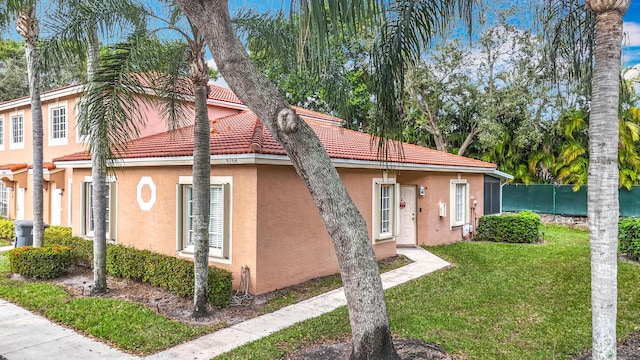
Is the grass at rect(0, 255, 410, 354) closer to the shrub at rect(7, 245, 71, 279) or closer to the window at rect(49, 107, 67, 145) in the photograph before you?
the shrub at rect(7, 245, 71, 279)

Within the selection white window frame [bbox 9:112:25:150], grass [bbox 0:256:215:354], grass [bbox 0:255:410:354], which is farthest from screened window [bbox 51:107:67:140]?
grass [bbox 0:256:215:354]

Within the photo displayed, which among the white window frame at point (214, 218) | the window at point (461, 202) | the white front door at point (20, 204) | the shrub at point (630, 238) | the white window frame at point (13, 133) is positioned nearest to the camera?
the white window frame at point (214, 218)

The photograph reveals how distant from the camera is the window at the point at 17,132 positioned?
19.2 meters

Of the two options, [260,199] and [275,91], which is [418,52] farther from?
[260,199]

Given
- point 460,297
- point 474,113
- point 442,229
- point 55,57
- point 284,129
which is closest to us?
point 284,129

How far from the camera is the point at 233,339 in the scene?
22.0ft

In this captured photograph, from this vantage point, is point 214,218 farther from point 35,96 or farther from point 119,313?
point 35,96

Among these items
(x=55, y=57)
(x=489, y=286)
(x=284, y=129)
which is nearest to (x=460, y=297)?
(x=489, y=286)

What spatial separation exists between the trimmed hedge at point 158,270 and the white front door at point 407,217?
8.32 metres

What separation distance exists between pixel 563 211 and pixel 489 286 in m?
15.2

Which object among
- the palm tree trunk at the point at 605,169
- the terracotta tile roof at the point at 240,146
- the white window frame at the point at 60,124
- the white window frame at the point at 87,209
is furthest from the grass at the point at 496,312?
the white window frame at the point at 60,124

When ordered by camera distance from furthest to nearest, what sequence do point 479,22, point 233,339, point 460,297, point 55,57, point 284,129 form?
point 460,297 → point 55,57 → point 233,339 → point 479,22 → point 284,129

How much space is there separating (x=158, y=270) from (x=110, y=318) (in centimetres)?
187

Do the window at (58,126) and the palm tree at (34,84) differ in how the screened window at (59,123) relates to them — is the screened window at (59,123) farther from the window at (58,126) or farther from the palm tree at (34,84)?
the palm tree at (34,84)
